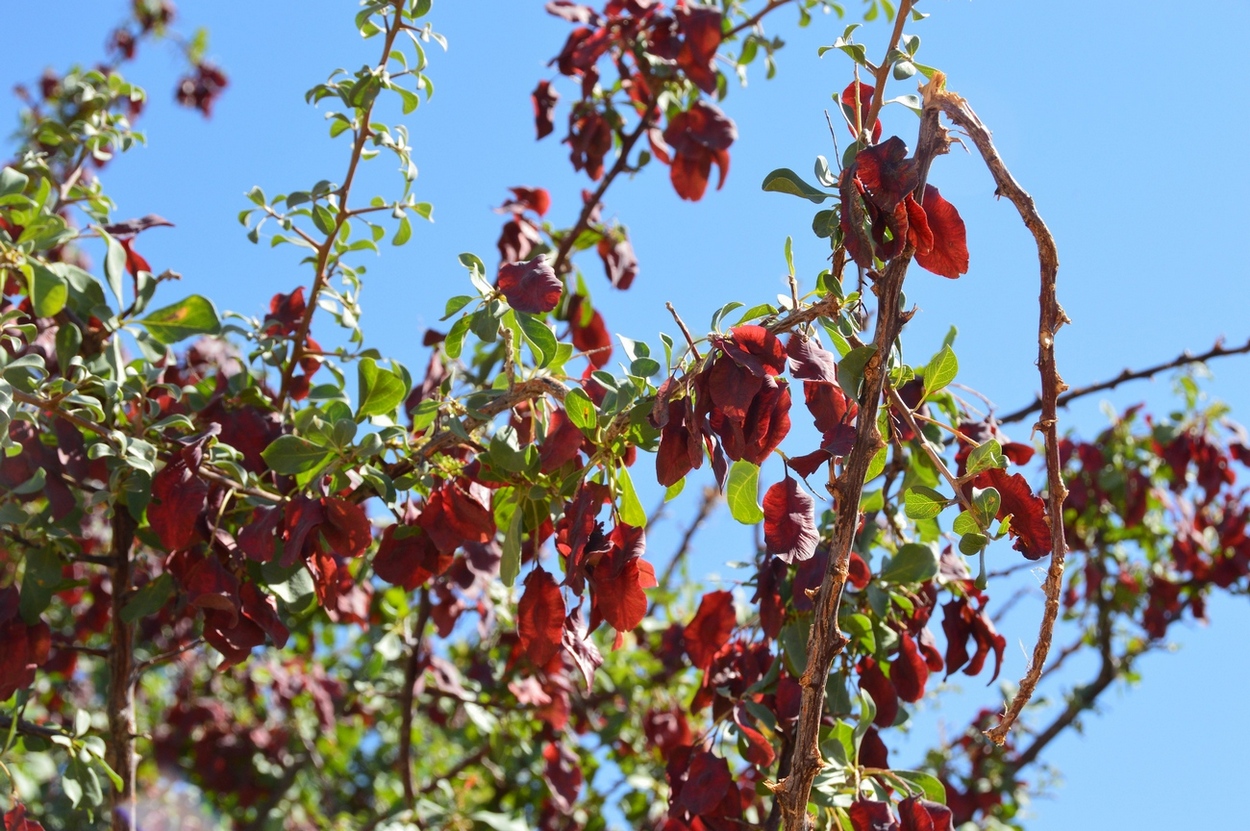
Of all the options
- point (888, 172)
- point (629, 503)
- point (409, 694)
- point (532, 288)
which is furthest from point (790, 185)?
point (409, 694)

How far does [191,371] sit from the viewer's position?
7.13ft

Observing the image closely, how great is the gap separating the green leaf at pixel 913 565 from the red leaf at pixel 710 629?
28 cm

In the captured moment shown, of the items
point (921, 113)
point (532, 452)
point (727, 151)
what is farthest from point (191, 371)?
point (921, 113)

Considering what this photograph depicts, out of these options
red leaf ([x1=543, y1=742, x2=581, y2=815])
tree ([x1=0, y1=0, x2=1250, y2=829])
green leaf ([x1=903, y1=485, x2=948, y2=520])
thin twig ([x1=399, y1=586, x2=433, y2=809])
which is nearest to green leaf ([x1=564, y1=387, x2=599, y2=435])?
tree ([x1=0, y1=0, x2=1250, y2=829])

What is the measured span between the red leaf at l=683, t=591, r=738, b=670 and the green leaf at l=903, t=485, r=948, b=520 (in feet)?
1.93

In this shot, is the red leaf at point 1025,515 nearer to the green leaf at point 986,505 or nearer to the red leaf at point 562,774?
the green leaf at point 986,505

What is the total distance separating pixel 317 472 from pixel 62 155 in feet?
4.39

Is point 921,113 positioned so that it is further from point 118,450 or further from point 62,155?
point 62,155

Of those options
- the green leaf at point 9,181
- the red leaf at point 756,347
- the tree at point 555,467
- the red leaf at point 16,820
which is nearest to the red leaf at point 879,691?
the tree at point 555,467

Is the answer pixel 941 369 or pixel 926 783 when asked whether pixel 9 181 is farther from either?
pixel 926 783

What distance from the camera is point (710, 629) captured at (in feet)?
5.81

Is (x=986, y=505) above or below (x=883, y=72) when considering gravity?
below

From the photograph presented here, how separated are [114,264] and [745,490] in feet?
3.65

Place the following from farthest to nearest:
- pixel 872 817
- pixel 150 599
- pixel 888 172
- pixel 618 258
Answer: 1. pixel 618 258
2. pixel 150 599
3. pixel 872 817
4. pixel 888 172
